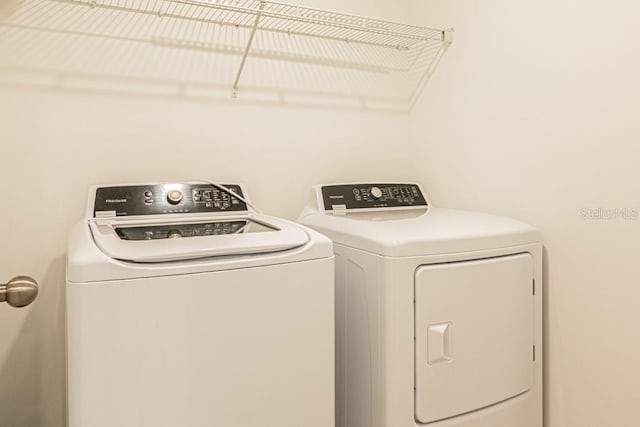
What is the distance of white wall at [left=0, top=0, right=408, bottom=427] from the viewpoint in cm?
154

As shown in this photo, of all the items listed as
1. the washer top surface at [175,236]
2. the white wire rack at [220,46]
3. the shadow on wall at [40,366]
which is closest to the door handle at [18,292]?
the washer top surface at [175,236]

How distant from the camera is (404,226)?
1.44 meters

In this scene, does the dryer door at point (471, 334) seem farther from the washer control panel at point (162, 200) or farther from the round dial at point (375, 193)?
the washer control panel at point (162, 200)

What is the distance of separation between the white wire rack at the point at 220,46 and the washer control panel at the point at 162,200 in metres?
0.43

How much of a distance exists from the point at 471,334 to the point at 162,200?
3.64 ft

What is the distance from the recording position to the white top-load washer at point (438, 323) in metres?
1.26

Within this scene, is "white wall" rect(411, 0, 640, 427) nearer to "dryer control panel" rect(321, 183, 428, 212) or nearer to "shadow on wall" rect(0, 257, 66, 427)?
"dryer control panel" rect(321, 183, 428, 212)

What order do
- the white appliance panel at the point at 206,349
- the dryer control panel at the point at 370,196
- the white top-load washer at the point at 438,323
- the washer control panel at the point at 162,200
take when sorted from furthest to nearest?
1. the dryer control panel at the point at 370,196
2. the washer control panel at the point at 162,200
3. the white top-load washer at the point at 438,323
4. the white appliance panel at the point at 206,349

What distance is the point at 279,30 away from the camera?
1901mm

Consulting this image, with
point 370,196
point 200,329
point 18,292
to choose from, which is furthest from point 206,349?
point 370,196

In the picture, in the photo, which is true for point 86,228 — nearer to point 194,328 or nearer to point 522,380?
point 194,328

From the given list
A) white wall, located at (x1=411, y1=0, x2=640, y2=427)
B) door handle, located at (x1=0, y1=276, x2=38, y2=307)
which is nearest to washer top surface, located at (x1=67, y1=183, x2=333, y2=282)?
door handle, located at (x1=0, y1=276, x2=38, y2=307)

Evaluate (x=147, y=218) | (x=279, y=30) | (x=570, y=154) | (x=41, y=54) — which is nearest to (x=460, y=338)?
(x=570, y=154)

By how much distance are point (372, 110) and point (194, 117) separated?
847 millimetres
